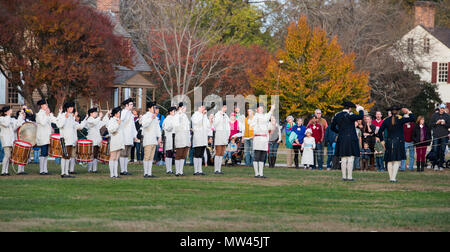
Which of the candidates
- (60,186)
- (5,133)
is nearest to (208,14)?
(5,133)

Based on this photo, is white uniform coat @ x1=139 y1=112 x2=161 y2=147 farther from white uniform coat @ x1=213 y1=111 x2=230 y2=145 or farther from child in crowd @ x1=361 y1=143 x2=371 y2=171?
child in crowd @ x1=361 y1=143 x2=371 y2=171

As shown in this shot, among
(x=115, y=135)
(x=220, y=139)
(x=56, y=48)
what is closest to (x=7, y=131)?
(x=115, y=135)

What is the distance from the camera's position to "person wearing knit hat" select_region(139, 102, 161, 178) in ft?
64.8

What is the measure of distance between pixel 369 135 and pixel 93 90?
20.4 meters

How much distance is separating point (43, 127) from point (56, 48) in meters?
19.3

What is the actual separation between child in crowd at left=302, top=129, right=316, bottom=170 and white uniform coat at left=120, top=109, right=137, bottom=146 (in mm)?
6932

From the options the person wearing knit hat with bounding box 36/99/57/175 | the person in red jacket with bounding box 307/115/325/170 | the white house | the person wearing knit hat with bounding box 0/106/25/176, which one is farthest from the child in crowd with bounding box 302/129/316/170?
the white house

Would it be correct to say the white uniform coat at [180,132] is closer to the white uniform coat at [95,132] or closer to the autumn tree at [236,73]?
the white uniform coat at [95,132]

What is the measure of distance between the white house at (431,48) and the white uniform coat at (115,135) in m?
46.8

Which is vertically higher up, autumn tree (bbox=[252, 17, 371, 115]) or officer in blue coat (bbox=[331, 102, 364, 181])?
autumn tree (bbox=[252, 17, 371, 115])

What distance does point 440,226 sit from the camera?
1120 centimetres

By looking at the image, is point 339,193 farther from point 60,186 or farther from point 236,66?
point 236,66

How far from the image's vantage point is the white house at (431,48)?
63438mm

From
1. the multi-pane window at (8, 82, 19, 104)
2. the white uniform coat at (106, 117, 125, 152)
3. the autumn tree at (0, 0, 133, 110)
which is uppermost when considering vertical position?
the autumn tree at (0, 0, 133, 110)
